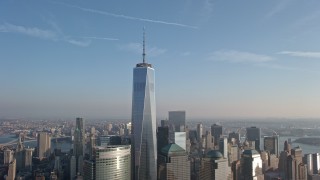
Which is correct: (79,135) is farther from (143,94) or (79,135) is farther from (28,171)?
(143,94)

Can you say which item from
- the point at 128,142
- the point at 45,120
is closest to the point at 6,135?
the point at 45,120

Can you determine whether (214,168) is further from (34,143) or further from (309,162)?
(34,143)

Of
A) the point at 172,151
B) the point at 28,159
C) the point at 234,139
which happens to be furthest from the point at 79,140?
the point at 234,139

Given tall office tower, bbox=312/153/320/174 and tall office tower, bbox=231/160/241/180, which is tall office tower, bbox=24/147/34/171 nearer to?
tall office tower, bbox=231/160/241/180

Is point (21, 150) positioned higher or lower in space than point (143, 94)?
lower

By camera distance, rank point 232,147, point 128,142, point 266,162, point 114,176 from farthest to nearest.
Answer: point 232,147 < point 266,162 < point 128,142 < point 114,176

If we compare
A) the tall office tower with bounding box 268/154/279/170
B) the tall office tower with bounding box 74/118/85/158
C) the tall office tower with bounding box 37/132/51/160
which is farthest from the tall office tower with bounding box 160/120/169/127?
the tall office tower with bounding box 37/132/51/160

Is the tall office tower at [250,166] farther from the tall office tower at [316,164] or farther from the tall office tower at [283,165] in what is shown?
the tall office tower at [316,164]
